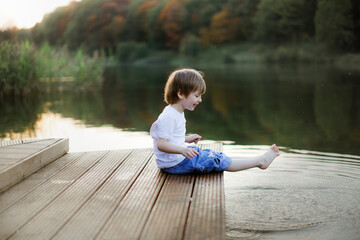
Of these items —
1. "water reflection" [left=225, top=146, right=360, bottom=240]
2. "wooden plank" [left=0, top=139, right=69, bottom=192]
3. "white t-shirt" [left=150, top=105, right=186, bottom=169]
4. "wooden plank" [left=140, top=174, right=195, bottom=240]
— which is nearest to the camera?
"wooden plank" [left=140, top=174, right=195, bottom=240]

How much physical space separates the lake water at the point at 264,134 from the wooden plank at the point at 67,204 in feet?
3.18

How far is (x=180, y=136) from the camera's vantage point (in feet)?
11.0

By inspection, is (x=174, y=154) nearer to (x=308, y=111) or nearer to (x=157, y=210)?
(x=157, y=210)

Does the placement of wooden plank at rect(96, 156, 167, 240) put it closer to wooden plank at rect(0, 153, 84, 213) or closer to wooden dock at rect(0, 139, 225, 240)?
wooden dock at rect(0, 139, 225, 240)

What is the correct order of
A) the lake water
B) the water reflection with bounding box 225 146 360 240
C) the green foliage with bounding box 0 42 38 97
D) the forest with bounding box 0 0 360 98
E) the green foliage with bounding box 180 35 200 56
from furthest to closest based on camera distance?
the green foliage with bounding box 180 35 200 56
the forest with bounding box 0 0 360 98
the green foliage with bounding box 0 42 38 97
the lake water
the water reflection with bounding box 225 146 360 240

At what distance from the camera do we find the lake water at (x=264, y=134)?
3.40 metres

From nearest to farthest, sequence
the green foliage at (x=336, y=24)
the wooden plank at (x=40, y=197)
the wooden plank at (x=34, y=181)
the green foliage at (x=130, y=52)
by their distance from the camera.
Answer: the wooden plank at (x=40, y=197) < the wooden plank at (x=34, y=181) < the green foliage at (x=336, y=24) < the green foliage at (x=130, y=52)

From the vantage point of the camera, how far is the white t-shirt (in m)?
3.27

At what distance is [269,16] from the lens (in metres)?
45.3

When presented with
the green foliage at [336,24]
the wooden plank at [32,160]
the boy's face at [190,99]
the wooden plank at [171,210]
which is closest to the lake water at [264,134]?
the wooden plank at [171,210]

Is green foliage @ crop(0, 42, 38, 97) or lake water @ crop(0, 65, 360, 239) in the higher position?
green foliage @ crop(0, 42, 38, 97)

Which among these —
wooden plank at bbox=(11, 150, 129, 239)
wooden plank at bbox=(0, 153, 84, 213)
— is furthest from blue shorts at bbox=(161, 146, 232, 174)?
wooden plank at bbox=(0, 153, 84, 213)

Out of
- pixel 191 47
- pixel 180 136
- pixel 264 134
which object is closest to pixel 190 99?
pixel 180 136

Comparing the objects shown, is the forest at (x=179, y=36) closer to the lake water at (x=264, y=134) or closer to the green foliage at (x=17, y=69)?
the green foliage at (x=17, y=69)
